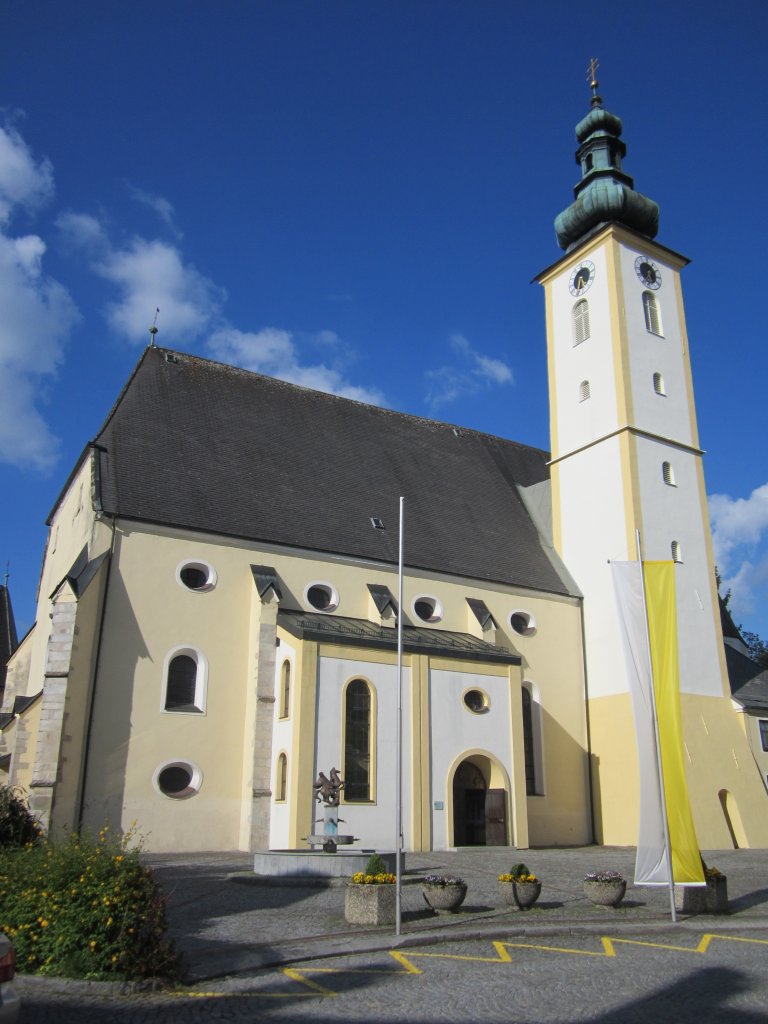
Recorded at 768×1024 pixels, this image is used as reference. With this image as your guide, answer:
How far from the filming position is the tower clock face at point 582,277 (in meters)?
29.5

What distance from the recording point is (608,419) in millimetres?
27547

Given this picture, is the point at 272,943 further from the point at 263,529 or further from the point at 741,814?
the point at 741,814

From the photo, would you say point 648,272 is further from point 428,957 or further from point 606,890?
point 428,957

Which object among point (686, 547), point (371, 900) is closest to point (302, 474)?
point (686, 547)

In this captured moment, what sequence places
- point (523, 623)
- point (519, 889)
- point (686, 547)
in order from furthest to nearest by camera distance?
point (686, 547), point (523, 623), point (519, 889)

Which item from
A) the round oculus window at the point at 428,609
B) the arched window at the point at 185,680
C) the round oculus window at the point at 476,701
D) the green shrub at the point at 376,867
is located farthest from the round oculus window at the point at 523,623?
the green shrub at the point at 376,867

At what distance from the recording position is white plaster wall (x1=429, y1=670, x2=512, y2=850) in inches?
797

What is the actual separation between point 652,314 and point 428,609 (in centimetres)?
1280

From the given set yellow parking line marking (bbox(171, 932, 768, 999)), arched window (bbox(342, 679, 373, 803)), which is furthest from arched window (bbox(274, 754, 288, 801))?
yellow parking line marking (bbox(171, 932, 768, 999))

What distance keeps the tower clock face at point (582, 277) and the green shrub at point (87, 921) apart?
25.6m

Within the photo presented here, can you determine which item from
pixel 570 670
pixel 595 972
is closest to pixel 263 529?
pixel 570 670

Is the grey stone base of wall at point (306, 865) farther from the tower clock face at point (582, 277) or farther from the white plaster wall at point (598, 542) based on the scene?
the tower clock face at point (582, 277)

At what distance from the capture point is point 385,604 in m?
23.0

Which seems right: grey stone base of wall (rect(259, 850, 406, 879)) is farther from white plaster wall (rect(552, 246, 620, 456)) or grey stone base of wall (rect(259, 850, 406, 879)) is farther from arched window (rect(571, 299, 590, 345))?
arched window (rect(571, 299, 590, 345))
